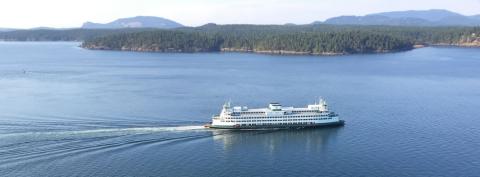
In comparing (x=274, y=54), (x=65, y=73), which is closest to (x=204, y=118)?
(x=65, y=73)

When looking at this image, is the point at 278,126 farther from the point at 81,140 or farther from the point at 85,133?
the point at 81,140

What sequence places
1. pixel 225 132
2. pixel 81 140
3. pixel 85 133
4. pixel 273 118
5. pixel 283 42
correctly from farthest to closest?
pixel 283 42, pixel 273 118, pixel 225 132, pixel 85 133, pixel 81 140

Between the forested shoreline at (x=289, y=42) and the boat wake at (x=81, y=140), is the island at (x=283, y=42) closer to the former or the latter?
the forested shoreline at (x=289, y=42)

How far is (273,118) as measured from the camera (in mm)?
27234

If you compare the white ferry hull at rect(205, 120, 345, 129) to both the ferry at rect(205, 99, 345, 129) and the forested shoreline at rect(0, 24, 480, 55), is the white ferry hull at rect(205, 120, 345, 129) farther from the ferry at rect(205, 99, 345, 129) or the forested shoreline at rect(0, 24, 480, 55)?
the forested shoreline at rect(0, 24, 480, 55)

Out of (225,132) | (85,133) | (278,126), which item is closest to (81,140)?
(85,133)

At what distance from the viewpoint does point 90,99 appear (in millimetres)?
34594

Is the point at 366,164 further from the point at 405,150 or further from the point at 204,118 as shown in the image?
the point at 204,118

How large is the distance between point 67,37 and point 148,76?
91.8 m

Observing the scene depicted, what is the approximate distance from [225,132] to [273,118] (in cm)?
229

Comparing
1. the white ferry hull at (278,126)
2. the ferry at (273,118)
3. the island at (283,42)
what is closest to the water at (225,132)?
the white ferry hull at (278,126)

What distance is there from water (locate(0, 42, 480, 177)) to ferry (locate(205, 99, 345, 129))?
0.42 m

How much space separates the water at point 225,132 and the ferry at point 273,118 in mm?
424

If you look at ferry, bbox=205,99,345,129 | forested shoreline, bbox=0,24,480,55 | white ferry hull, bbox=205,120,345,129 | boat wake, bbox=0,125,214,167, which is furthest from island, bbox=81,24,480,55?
boat wake, bbox=0,125,214,167
